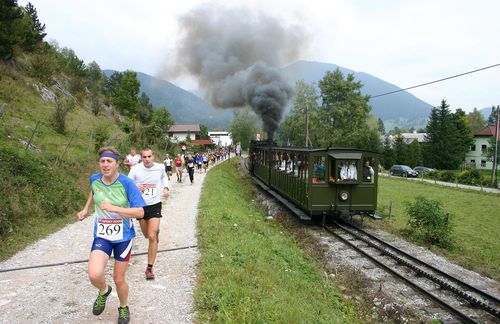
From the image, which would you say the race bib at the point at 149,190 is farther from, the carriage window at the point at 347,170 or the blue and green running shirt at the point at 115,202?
the carriage window at the point at 347,170

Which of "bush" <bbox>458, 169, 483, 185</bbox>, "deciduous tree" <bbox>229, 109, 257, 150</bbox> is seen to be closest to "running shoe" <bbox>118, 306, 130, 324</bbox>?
"bush" <bbox>458, 169, 483, 185</bbox>

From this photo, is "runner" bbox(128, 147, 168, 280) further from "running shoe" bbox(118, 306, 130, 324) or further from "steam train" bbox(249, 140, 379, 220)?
"steam train" bbox(249, 140, 379, 220)

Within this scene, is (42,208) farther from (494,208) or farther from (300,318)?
(494,208)

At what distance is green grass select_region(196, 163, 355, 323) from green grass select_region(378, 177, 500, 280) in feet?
14.8

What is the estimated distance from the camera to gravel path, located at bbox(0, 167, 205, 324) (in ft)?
14.5

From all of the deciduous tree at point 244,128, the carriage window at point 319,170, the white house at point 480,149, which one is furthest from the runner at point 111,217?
the deciduous tree at point 244,128

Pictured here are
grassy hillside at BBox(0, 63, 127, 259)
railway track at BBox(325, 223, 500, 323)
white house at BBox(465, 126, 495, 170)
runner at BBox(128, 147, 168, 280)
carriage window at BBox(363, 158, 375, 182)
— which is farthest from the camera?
white house at BBox(465, 126, 495, 170)

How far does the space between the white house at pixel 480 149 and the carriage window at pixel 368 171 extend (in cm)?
6111

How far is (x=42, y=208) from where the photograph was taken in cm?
934

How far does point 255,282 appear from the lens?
18.4ft

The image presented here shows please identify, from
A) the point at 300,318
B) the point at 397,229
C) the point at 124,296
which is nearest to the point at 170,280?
the point at 124,296

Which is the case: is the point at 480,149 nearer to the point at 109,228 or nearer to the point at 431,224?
the point at 431,224

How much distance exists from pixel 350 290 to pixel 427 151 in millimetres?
54456

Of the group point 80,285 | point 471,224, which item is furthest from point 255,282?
point 471,224
